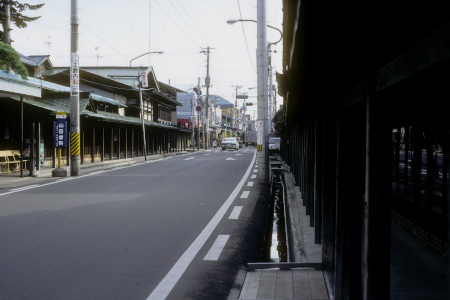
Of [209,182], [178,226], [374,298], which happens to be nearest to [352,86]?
[374,298]

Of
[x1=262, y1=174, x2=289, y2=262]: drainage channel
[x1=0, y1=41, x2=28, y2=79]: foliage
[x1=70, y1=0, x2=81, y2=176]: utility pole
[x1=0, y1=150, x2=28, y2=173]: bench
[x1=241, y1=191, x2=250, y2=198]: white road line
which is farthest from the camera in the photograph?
[x1=0, y1=150, x2=28, y2=173]: bench

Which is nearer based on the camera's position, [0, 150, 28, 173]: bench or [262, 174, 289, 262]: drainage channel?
[262, 174, 289, 262]: drainage channel

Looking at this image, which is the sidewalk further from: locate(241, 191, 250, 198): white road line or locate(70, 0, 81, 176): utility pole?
locate(70, 0, 81, 176): utility pole

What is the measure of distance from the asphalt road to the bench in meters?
6.76

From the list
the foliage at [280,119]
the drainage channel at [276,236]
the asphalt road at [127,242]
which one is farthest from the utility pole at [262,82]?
the asphalt road at [127,242]

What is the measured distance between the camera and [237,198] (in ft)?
42.3

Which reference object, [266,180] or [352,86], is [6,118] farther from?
[352,86]

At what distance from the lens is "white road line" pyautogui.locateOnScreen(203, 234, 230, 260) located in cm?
664

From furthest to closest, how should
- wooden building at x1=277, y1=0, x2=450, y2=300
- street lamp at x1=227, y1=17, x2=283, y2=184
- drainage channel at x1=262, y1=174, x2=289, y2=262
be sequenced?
street lamp at x1=227, y1=17, x2=283, y2=184 → drainage channel at x1=262, y1=174, x2=289, y2=262 → wooden building at x1=277, y1=0, x2=450, y2=300

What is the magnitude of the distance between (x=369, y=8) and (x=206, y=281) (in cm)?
414

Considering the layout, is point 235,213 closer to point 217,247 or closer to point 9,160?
point 217,247

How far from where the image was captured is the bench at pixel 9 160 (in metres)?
19.9

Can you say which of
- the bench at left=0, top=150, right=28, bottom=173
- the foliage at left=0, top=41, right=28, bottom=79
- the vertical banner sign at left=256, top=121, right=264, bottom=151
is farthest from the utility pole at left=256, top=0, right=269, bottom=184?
the bench at left=0, top=150, right=28, bottom=173

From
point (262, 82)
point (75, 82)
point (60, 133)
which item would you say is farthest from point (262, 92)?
point (60, 133)
